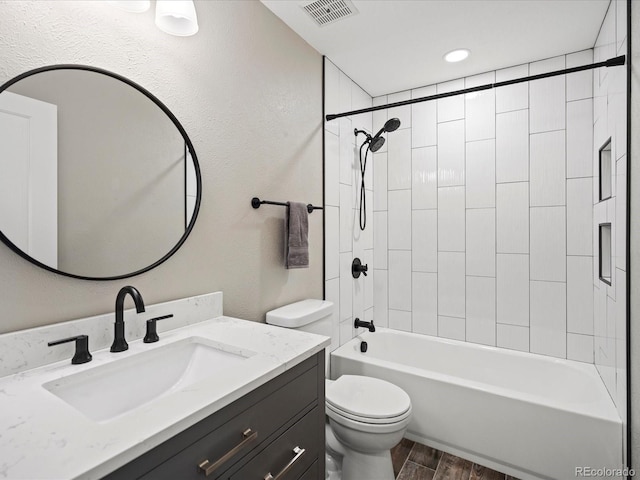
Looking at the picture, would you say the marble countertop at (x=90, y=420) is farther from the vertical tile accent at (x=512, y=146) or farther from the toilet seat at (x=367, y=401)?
the vertical tile accent at (x=512, y=146)

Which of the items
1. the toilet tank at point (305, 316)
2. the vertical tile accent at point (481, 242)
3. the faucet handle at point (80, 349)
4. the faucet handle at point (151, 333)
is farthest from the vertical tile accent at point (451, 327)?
the faucet handle at point (80, 349)

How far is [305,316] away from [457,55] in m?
2.01

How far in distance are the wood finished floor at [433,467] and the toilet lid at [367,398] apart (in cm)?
48

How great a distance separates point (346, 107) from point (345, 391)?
6.61 feet

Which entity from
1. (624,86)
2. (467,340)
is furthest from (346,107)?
(467,340)

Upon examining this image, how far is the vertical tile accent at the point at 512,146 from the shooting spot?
2.39 meters

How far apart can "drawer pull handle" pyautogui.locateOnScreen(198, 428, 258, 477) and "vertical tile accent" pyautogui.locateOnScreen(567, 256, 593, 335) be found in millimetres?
2318

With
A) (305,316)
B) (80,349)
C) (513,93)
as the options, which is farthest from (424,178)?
(80,349)

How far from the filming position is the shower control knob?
8.79 feet

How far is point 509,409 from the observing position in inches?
70.3

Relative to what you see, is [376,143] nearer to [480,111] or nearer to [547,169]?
[480,111]

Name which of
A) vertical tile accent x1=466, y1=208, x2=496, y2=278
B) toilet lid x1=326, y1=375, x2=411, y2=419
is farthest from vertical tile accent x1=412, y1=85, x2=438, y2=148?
toilet lid x1=326, y1=375, x2=411, y2=419

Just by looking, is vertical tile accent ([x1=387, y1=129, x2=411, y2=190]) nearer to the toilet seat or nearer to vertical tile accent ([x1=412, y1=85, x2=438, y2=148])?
vertical tile accent ([x1=412, y1=85, x2=438, y2=148])

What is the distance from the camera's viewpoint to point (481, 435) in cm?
186
